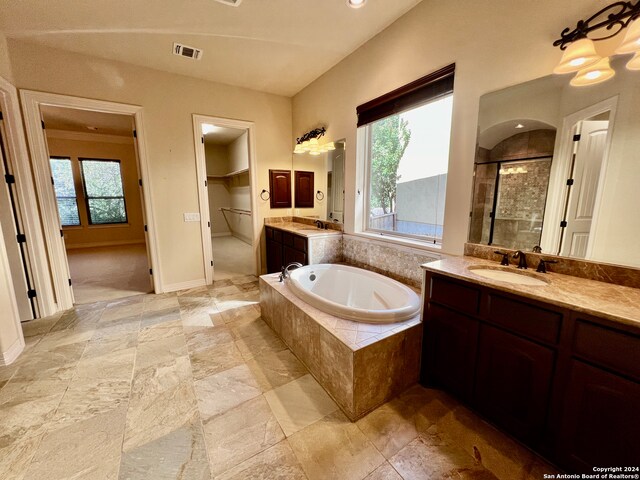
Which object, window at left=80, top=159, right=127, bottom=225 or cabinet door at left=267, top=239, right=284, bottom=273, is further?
window at left=80, top=159, right=127, bottom=225

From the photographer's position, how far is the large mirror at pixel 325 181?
10.7ft

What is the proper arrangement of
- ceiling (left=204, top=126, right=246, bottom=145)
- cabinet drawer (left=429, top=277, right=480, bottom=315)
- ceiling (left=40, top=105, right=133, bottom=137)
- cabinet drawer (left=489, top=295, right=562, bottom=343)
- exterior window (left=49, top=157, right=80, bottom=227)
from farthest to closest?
exterior window (left=49, top=157, right=80, bottom=227), ceiling (left=204, top=126, right=246, bottom=145), ceiling (left=40, top=105, right=133, bottom=137), cabinet drawer (left=429, top=277, right=480, bottom=315), cabinet drawer (left=489, top=295, right=562, bottom=343)

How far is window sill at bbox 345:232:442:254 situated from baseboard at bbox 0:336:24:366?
3.28 meters

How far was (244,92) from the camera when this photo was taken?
3.75 metres

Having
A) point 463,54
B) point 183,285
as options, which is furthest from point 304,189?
point 463,54

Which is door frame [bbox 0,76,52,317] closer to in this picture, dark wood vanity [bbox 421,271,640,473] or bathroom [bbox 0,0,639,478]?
bathroom [bbox 0,0,639,478]

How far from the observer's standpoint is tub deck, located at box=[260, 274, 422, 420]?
1.49 meters

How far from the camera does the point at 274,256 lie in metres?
3.95

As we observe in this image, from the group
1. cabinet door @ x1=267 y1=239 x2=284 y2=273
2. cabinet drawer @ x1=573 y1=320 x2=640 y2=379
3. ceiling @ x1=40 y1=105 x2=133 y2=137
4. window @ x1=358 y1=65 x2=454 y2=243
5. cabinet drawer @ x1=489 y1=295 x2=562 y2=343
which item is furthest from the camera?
ceiling @ x1=40 y1=105 x2=133 y2=137

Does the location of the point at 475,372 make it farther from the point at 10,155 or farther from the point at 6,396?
the point at 10,155

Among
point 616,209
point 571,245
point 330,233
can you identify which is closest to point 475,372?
point 571,245

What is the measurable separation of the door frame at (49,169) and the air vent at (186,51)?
895 mm

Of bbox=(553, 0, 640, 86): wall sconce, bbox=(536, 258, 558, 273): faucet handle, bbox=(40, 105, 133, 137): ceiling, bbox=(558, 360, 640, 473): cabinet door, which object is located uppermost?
bbox=(40, 105, 133, 137): ceiling

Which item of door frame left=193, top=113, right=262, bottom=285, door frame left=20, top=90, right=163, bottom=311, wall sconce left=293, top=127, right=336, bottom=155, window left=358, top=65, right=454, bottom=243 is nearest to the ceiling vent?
window left=358, top=65, right=454, bottom=243
